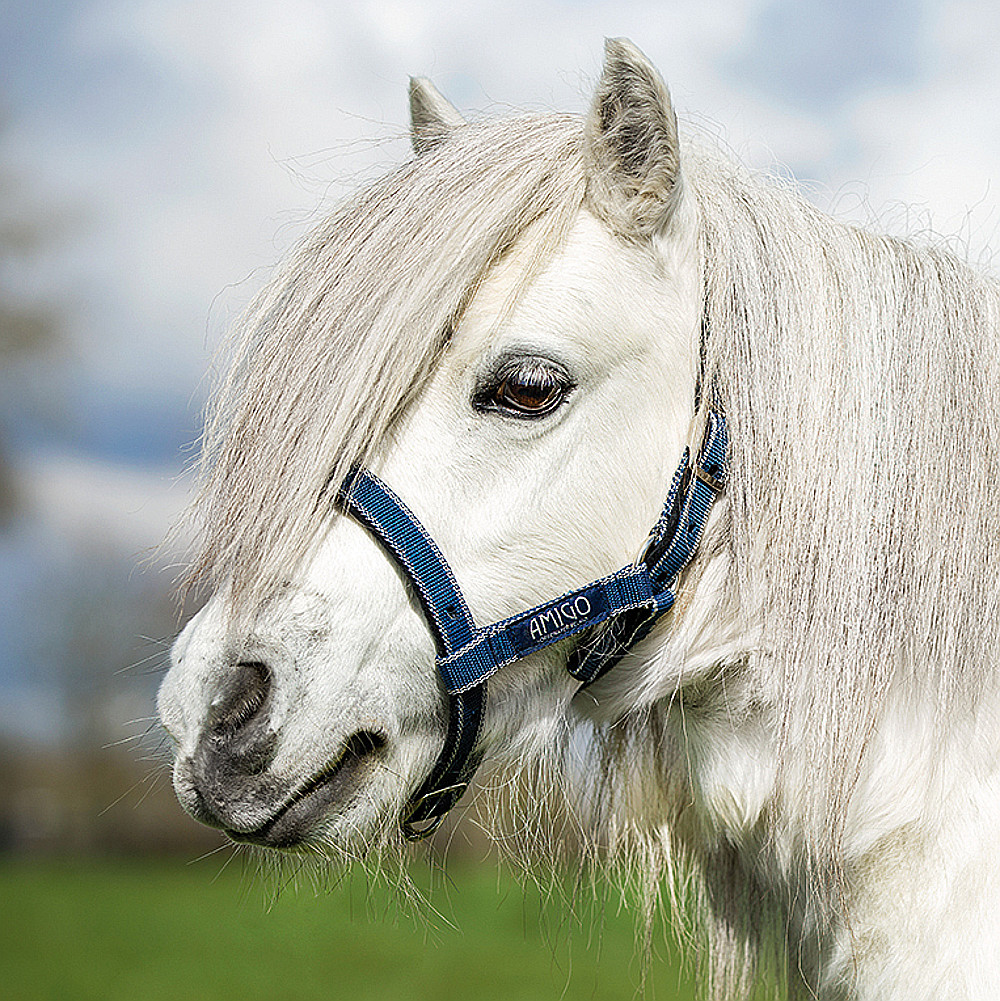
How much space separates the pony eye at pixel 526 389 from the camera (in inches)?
57.8

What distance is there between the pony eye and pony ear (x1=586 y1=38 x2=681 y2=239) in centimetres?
29

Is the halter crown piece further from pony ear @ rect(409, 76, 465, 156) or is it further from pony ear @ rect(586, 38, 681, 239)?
pony ear @ rect(409, 76, 465, 156)

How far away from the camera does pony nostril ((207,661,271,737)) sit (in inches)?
54.9

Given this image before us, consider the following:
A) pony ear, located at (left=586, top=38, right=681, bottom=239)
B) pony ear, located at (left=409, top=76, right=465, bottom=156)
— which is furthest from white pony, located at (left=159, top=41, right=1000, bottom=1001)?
pony ear, located at (left=409, top=76, right=465, bottom=156)

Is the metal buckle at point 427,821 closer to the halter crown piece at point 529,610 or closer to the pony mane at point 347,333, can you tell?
the halter crown piece at point 529,610

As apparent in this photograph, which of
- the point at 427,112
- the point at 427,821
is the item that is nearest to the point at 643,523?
the point at 427,821

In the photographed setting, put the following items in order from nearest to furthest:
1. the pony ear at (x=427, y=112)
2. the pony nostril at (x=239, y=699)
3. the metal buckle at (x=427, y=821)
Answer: the pony nostril at (x=239, y=699) → the metal buckle at (x=427, y=821) → the pony ear at (x=427, y=112)

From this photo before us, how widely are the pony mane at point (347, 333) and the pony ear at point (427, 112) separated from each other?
31cm

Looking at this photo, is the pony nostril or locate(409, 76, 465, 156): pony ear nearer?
the pony nostril

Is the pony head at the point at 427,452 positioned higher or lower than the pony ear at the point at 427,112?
lower

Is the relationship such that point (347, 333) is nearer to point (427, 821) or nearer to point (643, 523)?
point (643, 523)

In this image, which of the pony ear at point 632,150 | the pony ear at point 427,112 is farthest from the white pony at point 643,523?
the pony ear at point 427,112

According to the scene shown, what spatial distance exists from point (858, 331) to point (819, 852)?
0.84 meters

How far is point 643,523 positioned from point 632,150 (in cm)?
61
